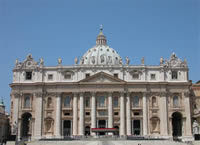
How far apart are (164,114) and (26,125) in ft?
112

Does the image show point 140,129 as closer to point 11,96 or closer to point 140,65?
point 140,65

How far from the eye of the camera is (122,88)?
80812 millimetres

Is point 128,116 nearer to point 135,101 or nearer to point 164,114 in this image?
point 135,101

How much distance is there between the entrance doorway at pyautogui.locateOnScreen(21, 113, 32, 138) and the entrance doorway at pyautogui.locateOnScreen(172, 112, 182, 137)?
35279 millimetres

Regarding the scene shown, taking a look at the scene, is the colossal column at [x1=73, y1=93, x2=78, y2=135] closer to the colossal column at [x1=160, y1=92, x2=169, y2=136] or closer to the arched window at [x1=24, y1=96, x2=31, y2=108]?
the arched window at [x1=24, y1=96, x2=31, y2=108]

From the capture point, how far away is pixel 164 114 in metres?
79.4

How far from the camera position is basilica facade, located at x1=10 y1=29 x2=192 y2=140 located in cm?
7969

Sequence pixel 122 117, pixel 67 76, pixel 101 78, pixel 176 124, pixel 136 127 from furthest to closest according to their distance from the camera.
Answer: pixel 176 124
pixel 67 76
pixel 101 78
pixel 136 127
pixel 122 117

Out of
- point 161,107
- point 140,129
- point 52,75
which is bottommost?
point 140,129

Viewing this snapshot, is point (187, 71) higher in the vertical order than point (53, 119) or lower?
higher

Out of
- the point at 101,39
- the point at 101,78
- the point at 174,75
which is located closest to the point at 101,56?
the point at 101,39

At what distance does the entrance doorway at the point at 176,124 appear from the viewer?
83.4m

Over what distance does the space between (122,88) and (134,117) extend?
7.36 metres

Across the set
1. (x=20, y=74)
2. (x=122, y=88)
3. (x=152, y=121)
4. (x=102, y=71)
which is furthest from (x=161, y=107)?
(x=20, y=74)
